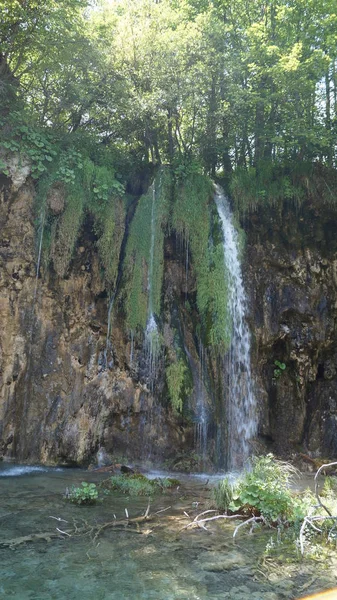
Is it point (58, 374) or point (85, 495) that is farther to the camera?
point (58, 374)

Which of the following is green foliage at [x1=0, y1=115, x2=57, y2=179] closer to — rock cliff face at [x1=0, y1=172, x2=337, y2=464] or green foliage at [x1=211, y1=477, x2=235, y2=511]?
rock cliff face at [x1=0, y1=172, x2=337, y2=464]

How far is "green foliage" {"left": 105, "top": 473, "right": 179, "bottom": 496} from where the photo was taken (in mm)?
7316

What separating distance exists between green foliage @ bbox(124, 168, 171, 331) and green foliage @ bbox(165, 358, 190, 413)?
128cm

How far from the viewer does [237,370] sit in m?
A: 11.3

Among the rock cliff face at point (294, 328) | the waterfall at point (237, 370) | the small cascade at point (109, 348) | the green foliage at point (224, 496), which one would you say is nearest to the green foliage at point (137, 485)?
the green foliage at point (224, 496)

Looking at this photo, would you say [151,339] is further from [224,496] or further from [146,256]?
[224,496]

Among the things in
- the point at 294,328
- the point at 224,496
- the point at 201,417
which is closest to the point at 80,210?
the point at 201,417

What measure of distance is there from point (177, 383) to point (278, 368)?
3.21 metres

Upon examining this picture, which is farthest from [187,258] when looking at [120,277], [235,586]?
[235,586]

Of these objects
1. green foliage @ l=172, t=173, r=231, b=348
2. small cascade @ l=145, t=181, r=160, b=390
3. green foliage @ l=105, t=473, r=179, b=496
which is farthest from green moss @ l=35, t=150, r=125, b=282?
green foliage @ l=105, t=473, r=179, b=496

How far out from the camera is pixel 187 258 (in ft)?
40.1

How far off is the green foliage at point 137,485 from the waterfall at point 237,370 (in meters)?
3.05

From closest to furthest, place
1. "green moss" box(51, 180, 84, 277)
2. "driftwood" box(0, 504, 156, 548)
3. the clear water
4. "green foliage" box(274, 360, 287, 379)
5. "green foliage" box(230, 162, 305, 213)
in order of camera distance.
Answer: the clear water < "driftwood" box(0, 504, 156, 548) < "green moss" box(51, 180, 84, 277) < "green foliage" box(274, 360, 287, 379) < "green foliage" box(230, 162, 305, 213)

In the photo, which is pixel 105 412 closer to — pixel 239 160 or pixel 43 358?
pixel 43 358
